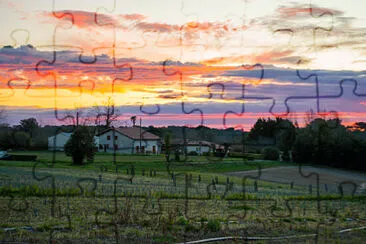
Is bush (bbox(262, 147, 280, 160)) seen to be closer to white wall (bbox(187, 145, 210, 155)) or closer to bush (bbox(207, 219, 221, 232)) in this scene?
white wall (bbox(187, 145, 210, 155))

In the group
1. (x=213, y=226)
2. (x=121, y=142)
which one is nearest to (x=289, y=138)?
(x=121, y=142)

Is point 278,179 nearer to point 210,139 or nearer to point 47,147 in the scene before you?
point 210,139

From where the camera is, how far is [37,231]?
1124cm

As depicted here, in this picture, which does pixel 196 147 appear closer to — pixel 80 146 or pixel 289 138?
pixel 289 138

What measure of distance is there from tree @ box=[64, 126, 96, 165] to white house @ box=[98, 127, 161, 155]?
472cm

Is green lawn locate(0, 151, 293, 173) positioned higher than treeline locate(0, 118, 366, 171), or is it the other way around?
treeline locate(0, 118, 366, 171)

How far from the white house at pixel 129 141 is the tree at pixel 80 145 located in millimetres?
4722

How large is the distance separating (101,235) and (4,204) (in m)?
5.83

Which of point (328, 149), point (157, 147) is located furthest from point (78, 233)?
point (157, 147)

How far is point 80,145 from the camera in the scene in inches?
2089

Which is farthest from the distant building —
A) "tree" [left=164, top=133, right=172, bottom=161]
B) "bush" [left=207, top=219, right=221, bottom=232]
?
"bush" [left=207, top=219, right=221, bottom=232]

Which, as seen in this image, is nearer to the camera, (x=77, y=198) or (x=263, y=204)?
(x=77, y=198)

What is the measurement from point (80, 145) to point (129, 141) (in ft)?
34.5

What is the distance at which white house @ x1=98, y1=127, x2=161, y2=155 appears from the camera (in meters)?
60.3
